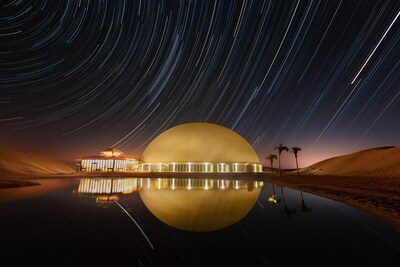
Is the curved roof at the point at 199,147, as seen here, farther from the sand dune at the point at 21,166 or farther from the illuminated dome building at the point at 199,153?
the sand dune at the point at 21,166

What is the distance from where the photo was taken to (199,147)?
58031 mm

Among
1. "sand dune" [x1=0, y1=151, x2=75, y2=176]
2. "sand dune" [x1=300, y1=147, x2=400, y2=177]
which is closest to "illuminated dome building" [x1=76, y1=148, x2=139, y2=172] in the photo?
"sand dune" [x1=0, y1=151, x2=75, y2=176]

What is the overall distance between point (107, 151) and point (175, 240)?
2769 inches

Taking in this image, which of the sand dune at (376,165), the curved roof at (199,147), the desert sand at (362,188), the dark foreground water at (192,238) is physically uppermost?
the curved roof at (199,147)

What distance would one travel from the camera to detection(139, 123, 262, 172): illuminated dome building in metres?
55.5

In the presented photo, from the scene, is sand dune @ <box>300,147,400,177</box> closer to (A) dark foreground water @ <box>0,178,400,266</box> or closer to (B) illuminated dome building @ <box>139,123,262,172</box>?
(B) illuminated dome building @ <box>139,123,262,172</box>

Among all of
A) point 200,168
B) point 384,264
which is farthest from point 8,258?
point 200,168

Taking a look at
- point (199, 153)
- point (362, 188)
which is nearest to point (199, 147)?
point (199, 153)

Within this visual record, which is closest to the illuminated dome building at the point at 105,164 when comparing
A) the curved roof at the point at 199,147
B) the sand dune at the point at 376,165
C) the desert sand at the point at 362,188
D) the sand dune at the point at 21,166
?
the curved roof at the point at 199,147

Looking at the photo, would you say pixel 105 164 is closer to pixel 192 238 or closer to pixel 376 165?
pixel 192 238

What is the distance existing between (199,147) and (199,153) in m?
2.08

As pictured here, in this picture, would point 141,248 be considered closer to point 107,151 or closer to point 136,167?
point 136,167

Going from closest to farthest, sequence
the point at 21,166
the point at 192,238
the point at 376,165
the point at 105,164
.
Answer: the point at 192,238, the point at 376,165, the point at 21,166, the point at 105,164

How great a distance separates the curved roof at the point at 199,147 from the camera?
56344mm
